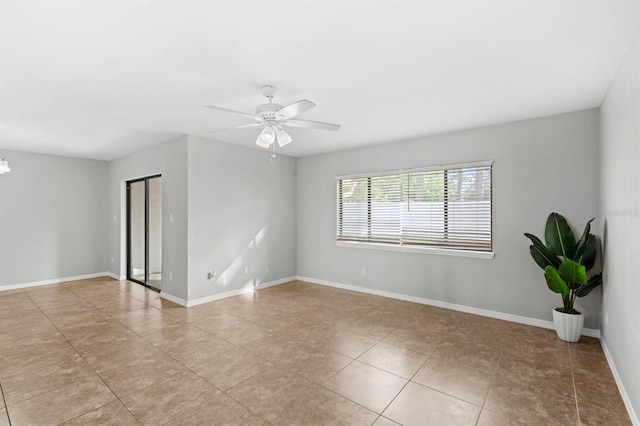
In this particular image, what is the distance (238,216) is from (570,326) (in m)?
4.61

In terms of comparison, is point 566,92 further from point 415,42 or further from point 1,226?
point 1,226

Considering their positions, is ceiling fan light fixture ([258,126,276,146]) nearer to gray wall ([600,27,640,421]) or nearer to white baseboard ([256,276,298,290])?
gray wall ([600,27,640,421])

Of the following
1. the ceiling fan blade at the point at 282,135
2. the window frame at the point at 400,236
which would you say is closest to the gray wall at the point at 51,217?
the window frame at the point at 400,236

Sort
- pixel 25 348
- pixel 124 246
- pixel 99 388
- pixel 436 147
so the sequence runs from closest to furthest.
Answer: pixel 99 388
pixel 25 348
pixel 436 147
pixel 124 246

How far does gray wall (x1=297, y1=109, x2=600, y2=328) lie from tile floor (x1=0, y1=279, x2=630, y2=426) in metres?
0.38

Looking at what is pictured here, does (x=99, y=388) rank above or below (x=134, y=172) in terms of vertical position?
below

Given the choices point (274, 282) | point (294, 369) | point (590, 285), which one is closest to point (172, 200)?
point (274, 282)

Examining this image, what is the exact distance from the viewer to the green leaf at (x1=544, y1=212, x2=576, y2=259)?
3.39 meters

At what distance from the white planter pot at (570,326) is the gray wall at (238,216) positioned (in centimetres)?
432

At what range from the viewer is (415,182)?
484cm

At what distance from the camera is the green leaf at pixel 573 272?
10.1ft

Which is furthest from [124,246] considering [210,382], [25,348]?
[210,382]

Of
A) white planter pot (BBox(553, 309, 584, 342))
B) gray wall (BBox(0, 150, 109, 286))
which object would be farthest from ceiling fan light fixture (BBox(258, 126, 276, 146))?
gray wall (BBox(0, 150, 109, 286))

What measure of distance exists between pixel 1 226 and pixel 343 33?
700 cm
